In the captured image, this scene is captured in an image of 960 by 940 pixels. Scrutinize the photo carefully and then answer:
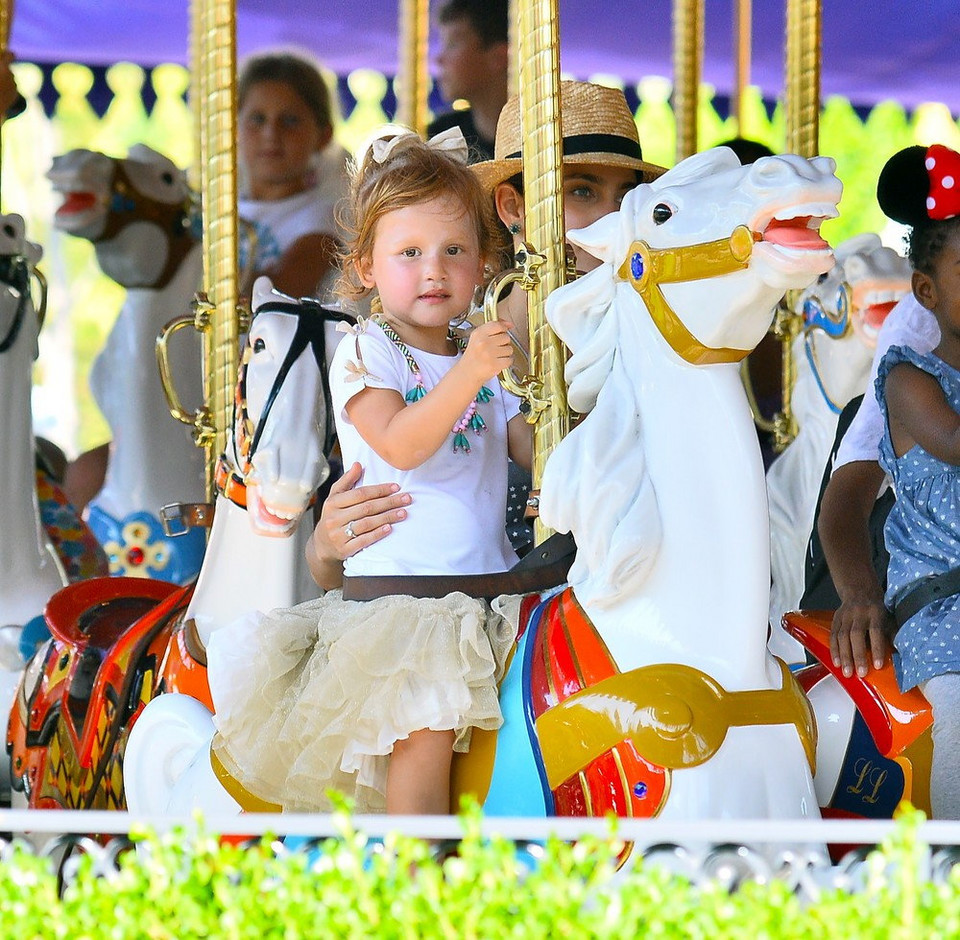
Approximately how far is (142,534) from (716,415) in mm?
3349

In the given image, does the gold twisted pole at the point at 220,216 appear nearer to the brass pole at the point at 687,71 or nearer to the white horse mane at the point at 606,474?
the white horse mane at the point at 606,474

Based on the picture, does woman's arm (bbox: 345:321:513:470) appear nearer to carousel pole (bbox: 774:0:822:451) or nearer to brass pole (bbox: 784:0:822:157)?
carousel pole (bbox: 774:0:822:451)

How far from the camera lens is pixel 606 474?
2.38 metres

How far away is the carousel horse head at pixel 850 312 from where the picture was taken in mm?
4238

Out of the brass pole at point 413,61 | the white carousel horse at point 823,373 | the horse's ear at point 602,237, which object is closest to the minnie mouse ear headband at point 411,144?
the horse's ear at point 602,237

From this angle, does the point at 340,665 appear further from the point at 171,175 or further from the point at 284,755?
the point at 171,175

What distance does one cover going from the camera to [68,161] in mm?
5871

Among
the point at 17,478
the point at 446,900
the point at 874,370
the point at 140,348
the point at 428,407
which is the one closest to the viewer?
the point at 446,900

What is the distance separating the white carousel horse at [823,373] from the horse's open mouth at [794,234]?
187 centimetres

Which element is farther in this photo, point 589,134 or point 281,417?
point 589,134

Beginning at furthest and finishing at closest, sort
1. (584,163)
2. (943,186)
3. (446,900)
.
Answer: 1. (584,163)
2. (943,186)
3. (446,900)

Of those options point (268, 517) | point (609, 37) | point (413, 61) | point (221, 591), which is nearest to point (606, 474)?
point (268, 517)

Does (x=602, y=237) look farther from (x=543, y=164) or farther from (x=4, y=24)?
(x=4, y=24)

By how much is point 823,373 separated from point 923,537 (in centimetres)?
169
